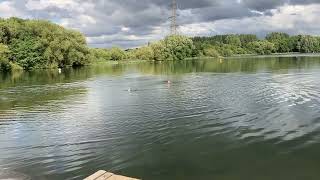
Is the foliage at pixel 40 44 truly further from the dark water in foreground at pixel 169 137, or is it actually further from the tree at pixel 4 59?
the dark water in foreground at pixel 169 137

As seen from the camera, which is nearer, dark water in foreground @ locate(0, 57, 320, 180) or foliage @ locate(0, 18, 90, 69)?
dark water in foreground @ locate(0, 57, 320, 180)

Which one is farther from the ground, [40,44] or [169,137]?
[40,44]

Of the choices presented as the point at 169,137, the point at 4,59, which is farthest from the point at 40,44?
the point at 169,137

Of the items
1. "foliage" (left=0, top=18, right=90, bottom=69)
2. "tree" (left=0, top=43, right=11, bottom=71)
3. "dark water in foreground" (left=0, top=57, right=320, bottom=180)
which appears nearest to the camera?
"dark water in foreground" (left=0, top=57, right=320, bottom=180)

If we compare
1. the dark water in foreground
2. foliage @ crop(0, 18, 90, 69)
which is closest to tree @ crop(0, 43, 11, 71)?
foliage @ crop(0, 18, 90, 69)

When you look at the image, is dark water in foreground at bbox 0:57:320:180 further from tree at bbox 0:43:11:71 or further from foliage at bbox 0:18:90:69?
foliage at bbox 0:18:90:69

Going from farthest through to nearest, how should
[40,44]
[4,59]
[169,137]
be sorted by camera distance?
[40,44]
[4,59]
[169,137]

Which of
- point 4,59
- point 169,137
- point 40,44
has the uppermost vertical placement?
point 40,44

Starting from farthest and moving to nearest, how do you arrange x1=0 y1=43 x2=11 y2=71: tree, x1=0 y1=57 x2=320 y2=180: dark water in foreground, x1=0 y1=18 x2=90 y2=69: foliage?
x1=0 y1=18 x2=90 y2=69: foliage → x1=0 y1=43 x2=11 y2=71: tree → x1=0 y1=57 x2=320 y2=180: dark water in foreground

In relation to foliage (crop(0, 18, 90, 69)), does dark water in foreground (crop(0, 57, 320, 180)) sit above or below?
below

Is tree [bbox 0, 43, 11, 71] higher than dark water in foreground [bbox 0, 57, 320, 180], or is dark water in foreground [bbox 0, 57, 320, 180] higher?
tree [bbox 0, 43, 11, 71]

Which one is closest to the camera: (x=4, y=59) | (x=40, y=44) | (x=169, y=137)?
(x=169, y=137)

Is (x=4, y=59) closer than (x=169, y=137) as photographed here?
No

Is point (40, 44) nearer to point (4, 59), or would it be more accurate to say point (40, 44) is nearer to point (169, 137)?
point (4, 59)
